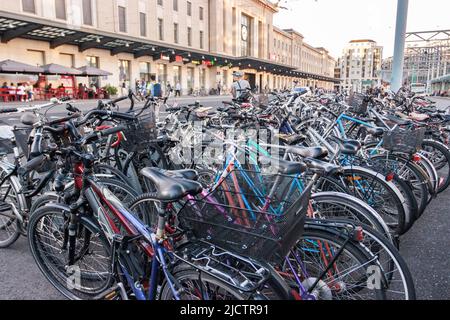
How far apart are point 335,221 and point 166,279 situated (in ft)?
3.00

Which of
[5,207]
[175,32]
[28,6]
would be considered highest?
[175,32]

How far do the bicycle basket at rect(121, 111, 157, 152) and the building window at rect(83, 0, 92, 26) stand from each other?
29668 millimetres

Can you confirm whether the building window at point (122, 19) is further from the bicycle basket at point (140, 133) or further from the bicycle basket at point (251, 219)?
the bicycle basket at point (251, 219)

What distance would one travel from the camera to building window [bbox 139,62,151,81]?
3381 cm

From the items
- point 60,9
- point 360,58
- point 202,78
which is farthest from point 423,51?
point 360,58

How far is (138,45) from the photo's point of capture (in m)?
29.8

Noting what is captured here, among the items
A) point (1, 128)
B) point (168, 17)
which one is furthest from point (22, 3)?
point (1, 128)

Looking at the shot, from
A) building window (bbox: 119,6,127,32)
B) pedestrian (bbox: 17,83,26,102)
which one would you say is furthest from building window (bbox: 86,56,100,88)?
pedestrian (bbox: 17,83,26,102)

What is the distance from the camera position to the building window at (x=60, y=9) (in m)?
27.0

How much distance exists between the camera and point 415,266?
2.81m

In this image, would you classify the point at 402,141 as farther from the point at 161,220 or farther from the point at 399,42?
the point at 399,42

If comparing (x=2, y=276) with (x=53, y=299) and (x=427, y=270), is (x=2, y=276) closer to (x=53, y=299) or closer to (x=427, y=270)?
(x=53, y=299)

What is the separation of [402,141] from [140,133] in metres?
2.55

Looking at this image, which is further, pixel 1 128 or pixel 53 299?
pixel 1 128
